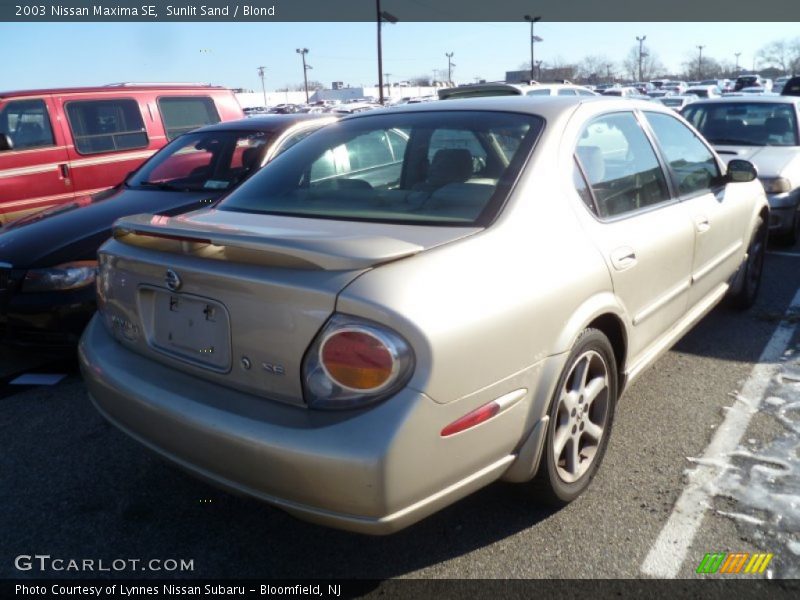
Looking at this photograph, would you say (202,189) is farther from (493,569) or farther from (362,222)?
(493,569)

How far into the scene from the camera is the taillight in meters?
1.88

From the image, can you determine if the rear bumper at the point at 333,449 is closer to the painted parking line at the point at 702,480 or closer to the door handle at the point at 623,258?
the painted parking line at the point at 702,480

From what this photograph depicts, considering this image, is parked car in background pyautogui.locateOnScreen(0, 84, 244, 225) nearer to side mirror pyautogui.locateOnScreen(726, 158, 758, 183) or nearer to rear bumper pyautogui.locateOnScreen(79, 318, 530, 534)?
rear bumper pyautogui.locateOnScreen(79, 318, 530, 534)

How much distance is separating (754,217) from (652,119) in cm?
152

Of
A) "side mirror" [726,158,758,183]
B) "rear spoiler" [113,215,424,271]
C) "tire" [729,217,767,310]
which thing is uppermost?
"rear spoiler" [113,215,424,271]

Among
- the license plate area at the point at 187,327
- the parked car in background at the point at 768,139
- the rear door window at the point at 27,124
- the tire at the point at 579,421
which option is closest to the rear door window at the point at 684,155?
the tire at the point at 579,421

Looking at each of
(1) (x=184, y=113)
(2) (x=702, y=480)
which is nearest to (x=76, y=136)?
(1) (x=184, y=113)

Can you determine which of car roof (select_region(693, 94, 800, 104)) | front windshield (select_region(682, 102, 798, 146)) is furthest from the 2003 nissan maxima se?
car roof (select_region(693, 94, 800, 104))

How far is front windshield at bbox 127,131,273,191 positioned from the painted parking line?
359cm

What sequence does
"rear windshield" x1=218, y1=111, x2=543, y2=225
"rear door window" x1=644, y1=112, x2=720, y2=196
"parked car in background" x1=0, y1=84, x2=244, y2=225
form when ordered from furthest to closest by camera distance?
"parked car in background" x1=0, y1=84, x2=244, y2=225 → "rear door window" x1=644, y1=112, x2=720, y2=196 → "rear windshield" x1=218, y1=111, x2=543, y2=225

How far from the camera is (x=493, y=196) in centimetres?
247

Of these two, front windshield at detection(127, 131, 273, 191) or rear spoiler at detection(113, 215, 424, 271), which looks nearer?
rear spoiler at detection(113, 215, 424, 271)

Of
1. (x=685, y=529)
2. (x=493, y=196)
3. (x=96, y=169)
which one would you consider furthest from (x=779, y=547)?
(x=96, y=169)

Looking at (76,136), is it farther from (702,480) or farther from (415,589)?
(702,480)
